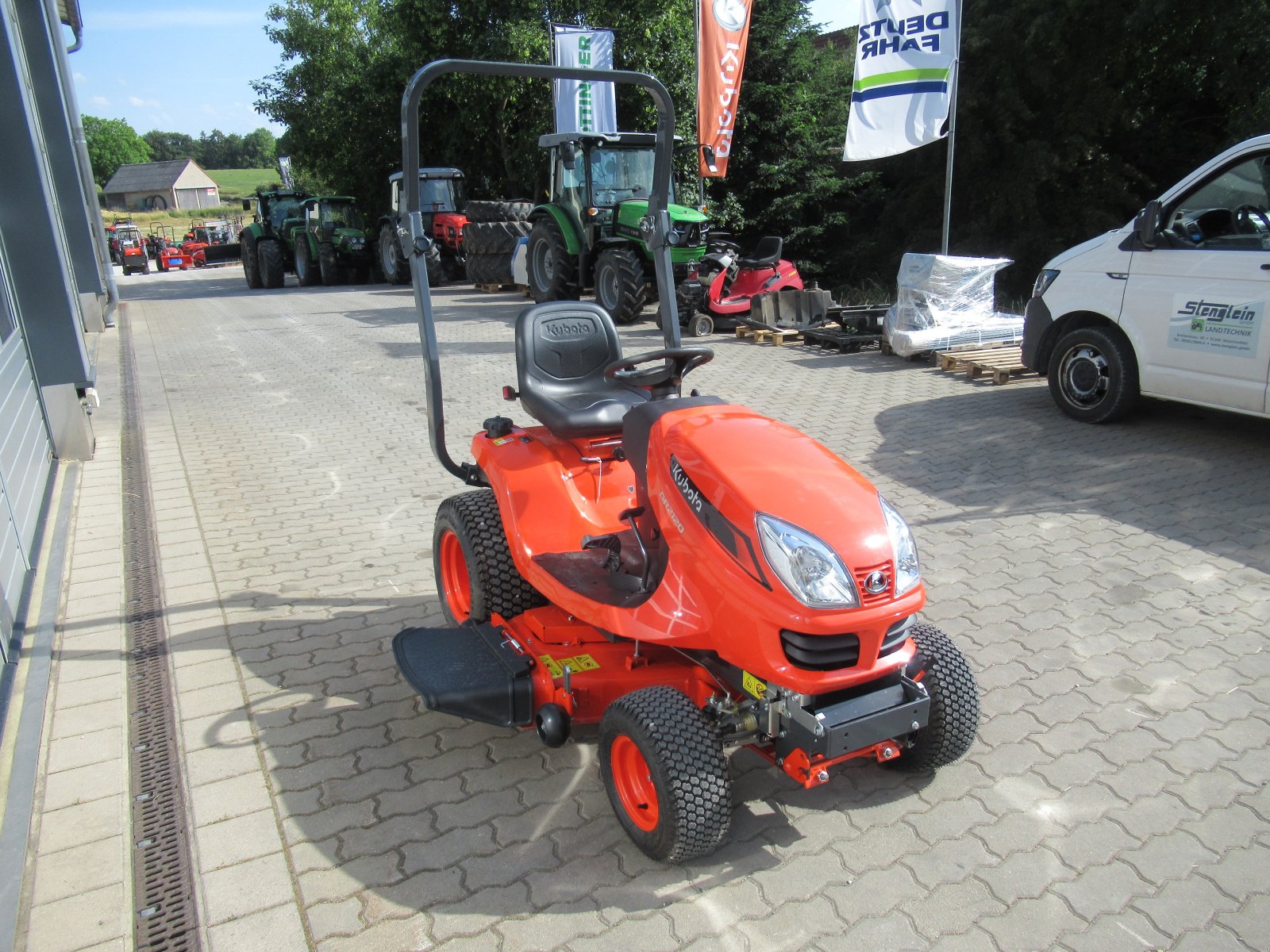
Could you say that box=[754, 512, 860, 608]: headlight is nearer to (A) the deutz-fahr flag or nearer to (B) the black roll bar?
(B) the black roll bar

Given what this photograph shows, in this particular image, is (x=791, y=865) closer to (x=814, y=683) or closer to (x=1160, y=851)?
(x=814, y=683)

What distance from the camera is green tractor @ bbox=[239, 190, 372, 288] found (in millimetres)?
19266

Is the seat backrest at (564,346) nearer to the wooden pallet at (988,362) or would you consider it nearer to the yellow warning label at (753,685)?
the yellow warning label at (753,685)

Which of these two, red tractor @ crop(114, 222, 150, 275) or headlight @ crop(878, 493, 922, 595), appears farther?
red tractor @ crop(114, 222, 150, 275)

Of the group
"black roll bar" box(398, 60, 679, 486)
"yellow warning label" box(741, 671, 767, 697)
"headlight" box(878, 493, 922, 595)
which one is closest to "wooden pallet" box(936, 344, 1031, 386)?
"black roll bar" box(398, 60, 679, 486)

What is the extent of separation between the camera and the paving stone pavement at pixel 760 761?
2.38 meters

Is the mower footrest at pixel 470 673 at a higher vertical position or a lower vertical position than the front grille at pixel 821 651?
lower

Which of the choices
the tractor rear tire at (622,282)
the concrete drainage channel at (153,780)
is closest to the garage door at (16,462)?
the concrete drainage channel at (153,780)

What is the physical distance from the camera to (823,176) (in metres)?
19.9

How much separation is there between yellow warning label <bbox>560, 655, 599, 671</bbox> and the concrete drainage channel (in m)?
1.21

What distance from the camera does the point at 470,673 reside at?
2.95m

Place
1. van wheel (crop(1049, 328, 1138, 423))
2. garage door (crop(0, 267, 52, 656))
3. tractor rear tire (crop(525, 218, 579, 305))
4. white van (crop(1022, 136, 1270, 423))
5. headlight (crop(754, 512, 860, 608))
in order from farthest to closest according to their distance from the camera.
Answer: tractor rear tire (crop(525, 218, 579, 305)) → van wheel (crop(1049, 328, 1138, 423)) → white van (crop(1022, 136, 1270, 423)) → garage door (crop(0, 267, 52, 656)) → headlight (crop(754, 512, 860, 608))

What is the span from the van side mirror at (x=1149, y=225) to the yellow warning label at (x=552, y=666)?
5.30m

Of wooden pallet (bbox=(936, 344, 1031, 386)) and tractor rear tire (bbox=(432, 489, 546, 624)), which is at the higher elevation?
tractor rear tire (bbox=(432, 489, 546, 624))
